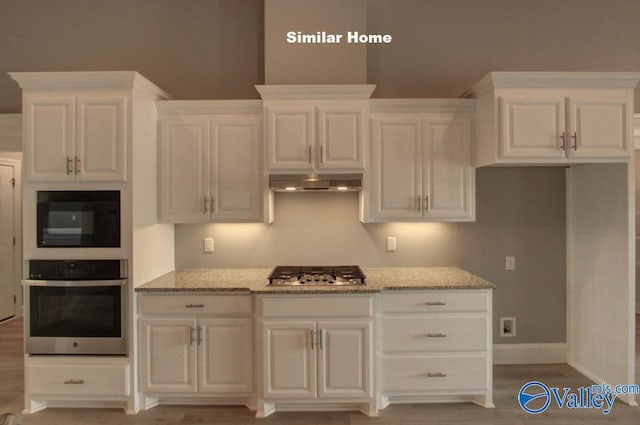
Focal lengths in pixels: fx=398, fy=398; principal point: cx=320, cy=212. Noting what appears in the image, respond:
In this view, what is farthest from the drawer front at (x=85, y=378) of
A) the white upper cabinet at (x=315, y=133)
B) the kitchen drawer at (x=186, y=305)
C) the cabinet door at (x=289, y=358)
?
the white upper cabinet at (x=315, y=133)

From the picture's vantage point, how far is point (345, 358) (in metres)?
2.72

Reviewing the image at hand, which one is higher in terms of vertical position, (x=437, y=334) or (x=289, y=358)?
(x=437, y=334)

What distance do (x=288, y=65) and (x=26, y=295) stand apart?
259 centimetres

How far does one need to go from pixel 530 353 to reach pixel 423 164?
80.9 inches

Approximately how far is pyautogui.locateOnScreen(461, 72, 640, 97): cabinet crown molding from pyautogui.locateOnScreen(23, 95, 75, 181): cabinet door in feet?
9.80

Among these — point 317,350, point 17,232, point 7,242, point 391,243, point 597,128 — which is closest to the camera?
point 317,350

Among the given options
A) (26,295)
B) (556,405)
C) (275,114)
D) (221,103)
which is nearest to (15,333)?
(26,295)

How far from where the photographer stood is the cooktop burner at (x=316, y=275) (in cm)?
289

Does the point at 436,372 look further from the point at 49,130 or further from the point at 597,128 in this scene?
the point at 49,130

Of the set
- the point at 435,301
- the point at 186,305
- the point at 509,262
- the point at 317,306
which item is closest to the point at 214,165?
the point at 186,305

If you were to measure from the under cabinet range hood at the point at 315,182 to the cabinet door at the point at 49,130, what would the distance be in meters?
1.44

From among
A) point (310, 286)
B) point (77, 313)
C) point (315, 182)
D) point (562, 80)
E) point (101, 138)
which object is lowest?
point (77, 313)

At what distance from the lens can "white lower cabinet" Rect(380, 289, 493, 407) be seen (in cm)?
280

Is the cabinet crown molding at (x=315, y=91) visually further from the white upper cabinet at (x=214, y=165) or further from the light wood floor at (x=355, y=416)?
the light wood floor at (x=355, y=416)
